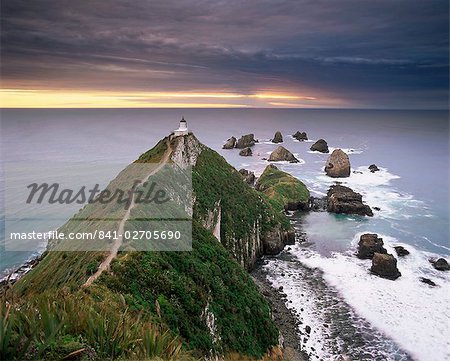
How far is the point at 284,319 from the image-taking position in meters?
31.5

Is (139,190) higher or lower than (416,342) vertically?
higher

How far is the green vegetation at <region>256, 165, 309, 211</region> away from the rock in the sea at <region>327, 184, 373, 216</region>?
4689 mm

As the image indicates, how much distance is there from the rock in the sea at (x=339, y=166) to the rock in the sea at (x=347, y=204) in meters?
24.2

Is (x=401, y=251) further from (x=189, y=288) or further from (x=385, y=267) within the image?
(x=189, y=288)

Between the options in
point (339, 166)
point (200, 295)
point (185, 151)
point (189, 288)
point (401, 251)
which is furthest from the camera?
point (339, 166)

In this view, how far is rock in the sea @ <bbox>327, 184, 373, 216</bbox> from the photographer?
60344mm

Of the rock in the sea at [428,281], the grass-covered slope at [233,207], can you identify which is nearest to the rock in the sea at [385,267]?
the rock in the sea at [428,281]

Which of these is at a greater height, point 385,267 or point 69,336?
point 69,336

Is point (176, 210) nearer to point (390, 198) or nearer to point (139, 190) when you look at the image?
point (139, 190)

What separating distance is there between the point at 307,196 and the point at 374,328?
3600 centimetres

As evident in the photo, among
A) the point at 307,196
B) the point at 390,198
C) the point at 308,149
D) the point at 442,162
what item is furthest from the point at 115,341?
the point at 308,149

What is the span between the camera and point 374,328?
102 ft

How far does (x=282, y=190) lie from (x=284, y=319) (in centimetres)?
3574

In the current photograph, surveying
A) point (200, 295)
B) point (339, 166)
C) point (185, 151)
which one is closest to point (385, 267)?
point (185, 151)
